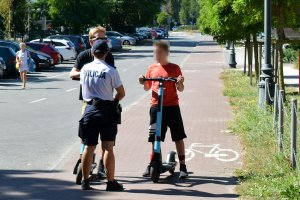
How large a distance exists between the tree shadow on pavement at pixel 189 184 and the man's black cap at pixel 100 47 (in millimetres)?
1632

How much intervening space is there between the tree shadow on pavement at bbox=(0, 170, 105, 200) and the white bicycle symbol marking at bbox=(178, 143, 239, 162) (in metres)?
2.25

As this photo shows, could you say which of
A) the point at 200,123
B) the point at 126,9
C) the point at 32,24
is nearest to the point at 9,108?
the point at 200,123

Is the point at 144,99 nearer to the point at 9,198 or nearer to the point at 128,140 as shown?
the point at 128,140

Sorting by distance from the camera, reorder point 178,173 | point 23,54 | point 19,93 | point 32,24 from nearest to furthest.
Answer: point 178,173
point 19,93
point 23,54
point 32,24

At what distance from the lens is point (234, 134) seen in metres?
12.3

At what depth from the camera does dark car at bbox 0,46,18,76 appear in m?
29.8

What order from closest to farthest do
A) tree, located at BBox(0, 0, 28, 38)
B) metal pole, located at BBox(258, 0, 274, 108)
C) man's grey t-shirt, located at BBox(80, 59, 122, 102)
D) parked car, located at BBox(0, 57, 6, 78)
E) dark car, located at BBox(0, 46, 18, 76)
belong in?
man's grey t-shirt, located at BBox(80, 59, 122, 102)
metal pole, located at BBox(258, 0, 274, 108)
parked car, located at BBox(0, 57, 6, 78)
dark car, located at BBox(0, 46, 18, 76)
tree, located at BBox(0, 0, 28, 38)

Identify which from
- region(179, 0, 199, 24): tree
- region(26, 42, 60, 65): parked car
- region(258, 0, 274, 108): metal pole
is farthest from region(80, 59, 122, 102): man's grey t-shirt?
region(179, 0, 199, 24): tree

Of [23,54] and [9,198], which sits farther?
[23,54]

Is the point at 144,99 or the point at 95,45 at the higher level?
the point at 95,45

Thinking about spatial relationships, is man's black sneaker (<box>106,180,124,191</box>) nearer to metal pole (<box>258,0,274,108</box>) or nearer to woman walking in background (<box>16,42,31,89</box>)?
metal pole (<box>258,0,274,108</box>)

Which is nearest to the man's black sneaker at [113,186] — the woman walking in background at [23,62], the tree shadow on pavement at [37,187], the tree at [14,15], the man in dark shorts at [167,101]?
the tree shadow on pavement at [37,187]

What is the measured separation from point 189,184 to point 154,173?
442 millimetres

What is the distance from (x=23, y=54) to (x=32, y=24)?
36.7 m
